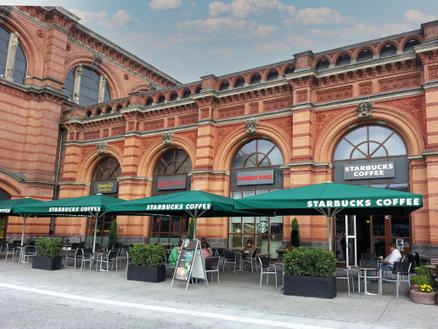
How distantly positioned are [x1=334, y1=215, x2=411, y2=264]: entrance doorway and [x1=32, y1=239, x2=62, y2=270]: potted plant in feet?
37.2

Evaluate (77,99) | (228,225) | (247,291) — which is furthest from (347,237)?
(77,99)

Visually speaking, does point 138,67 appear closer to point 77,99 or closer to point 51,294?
point 77,99

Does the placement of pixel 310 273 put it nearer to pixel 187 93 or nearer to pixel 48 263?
pixel 48 263

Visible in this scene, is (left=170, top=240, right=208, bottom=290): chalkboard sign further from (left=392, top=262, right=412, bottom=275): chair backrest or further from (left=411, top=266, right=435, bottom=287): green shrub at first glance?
(left=411, top=266, right=435, bottom=287): green shrub

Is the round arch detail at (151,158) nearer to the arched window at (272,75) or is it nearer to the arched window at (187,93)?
the arched window at (187,93)

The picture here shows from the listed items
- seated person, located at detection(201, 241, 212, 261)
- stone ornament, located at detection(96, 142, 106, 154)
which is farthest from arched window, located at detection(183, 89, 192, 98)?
seated person, located at detection(201, 241, 212, 261)

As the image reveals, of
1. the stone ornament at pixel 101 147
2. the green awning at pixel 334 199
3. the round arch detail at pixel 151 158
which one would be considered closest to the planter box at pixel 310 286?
the green awning at pixel 334 199

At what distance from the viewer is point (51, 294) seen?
29.1 feet

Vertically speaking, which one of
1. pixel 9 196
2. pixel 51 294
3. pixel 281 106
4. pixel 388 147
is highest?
pixel 281 106

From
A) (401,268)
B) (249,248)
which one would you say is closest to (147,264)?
(249,248)

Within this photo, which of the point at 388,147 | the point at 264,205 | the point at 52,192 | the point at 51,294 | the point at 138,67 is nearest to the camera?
the point at 51,294

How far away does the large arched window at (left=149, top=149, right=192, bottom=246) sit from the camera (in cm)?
2044

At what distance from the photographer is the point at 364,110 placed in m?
15.3

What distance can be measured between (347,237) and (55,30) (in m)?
23.7
